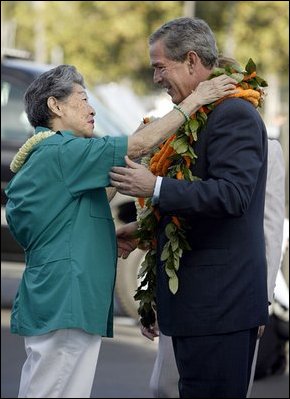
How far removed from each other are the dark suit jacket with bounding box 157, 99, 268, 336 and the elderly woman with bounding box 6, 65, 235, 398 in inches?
6.5

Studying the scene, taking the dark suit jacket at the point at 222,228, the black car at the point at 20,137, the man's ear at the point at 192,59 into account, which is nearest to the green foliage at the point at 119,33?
the black car at the point at 20,137

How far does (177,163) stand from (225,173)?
30 centimetres

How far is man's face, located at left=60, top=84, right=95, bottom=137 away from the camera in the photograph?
4555 mm

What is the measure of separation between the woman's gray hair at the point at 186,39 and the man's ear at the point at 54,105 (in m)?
0.47

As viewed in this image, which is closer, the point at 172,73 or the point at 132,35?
the point at 172,73

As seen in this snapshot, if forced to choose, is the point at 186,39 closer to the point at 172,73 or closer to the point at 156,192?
the point at 172,73

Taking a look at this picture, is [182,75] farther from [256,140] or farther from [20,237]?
[20,237]

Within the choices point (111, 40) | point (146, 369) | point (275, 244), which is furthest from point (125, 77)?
point (275, 244)

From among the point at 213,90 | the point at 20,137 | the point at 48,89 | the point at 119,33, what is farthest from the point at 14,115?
the point at 119,33

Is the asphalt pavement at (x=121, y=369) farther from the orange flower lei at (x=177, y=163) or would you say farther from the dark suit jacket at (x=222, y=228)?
the dark suit jacket at (x=222, y=228)

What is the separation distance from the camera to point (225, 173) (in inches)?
166

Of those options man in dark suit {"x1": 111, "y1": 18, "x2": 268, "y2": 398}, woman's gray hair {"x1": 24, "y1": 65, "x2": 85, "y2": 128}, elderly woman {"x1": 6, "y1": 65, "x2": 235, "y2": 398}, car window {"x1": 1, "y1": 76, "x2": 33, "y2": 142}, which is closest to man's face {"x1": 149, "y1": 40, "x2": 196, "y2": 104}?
man in dark suit {"x1": 111, "y1": 18, "x2": 268, "y2": 398}

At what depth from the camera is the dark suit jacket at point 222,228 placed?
13.8 feet

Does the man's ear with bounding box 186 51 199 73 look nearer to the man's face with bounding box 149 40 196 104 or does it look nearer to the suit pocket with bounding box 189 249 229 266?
the man's face with bounding box 149 40 196 104
